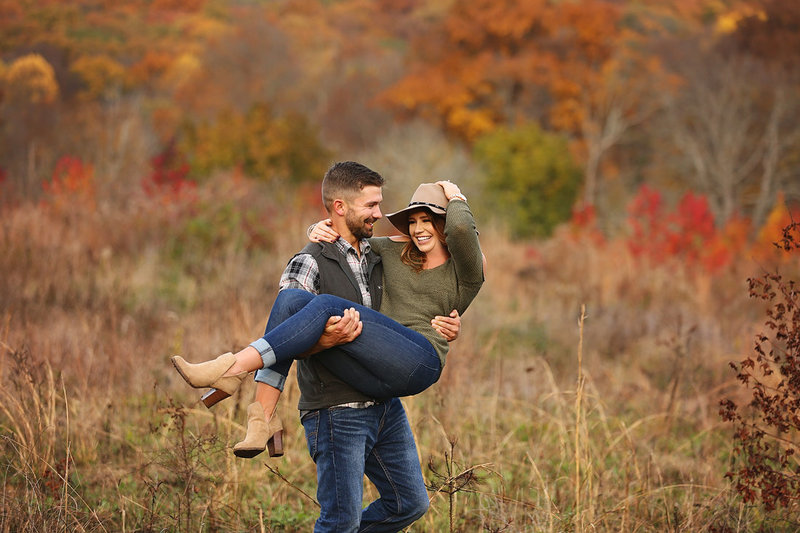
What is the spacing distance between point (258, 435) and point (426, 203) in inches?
49.0

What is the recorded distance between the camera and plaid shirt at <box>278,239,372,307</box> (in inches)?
123

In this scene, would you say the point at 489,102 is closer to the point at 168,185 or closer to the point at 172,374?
the point at 168,185

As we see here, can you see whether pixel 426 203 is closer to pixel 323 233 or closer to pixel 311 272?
pixel 323 233

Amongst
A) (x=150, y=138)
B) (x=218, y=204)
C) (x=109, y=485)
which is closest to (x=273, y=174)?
(x=150, y=138)

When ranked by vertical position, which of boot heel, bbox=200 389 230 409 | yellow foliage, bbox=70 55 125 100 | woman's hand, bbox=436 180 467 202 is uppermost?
yellow foliage, bbox=70 55 125 100

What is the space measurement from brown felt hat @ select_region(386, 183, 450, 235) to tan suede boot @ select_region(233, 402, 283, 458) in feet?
3.34

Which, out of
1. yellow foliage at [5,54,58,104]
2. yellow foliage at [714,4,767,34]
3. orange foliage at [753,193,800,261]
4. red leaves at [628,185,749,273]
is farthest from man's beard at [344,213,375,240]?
yellow foliage at [714,4,767,34]

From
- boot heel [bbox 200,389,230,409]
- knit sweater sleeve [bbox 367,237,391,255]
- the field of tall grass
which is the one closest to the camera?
boot heel [bbox 200,389,230,409]

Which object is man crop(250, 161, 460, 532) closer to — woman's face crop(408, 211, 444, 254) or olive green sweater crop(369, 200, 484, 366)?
olive green sweater crop(369, 200, 484, 366)

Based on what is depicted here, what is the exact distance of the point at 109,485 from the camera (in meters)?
4.44

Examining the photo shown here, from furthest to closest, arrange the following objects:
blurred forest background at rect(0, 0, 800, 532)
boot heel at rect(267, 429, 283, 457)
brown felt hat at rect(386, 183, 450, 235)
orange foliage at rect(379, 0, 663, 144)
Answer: orange foliage at rect(379, 0, 663, 144) → blurred forest background at rect(0, 0, 800, 532) → brown felt hat at rect(386, 183, 450, 235) → boot heel at rect(267, 429, 283, 457)

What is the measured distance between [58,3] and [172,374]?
97.2ft

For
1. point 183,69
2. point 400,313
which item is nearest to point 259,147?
point 400,313

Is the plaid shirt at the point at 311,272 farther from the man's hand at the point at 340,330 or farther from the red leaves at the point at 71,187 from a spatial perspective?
the red leaves at the point at 71,187
